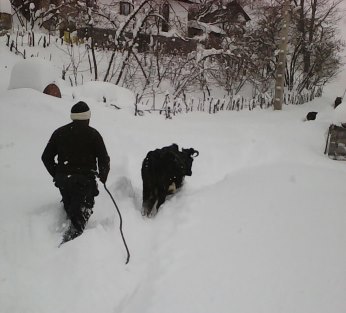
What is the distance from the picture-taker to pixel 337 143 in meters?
8.64

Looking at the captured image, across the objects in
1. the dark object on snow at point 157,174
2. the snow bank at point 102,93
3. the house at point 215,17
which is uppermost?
the house at point 215,17

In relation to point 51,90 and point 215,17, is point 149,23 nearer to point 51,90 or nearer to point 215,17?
point 215,17

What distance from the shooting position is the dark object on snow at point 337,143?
28.1 ft

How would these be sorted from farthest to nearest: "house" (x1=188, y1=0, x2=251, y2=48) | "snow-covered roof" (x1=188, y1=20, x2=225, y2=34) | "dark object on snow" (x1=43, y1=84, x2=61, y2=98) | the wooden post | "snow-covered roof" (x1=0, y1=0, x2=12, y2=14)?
"house" (x1=188, y1=0, x2=251, y2=48) → "snow-covered roof" (x1=188, y1=20, x2=225, y2=34) → "snow-covered roof" (x1=0, y1=0, x2=12, y2=14) → the wooden post → "dark object on snow" (x1=43, y1=84, x2=61, y2=98)

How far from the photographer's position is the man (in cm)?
407

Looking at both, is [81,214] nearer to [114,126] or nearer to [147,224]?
[147,224]

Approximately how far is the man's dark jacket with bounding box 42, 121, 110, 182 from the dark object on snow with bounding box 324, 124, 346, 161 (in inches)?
250

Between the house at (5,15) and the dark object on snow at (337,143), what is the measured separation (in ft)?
46.0

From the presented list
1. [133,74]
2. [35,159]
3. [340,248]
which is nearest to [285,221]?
[340,248]

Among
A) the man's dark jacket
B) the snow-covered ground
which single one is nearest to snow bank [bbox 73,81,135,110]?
the snow-covered ground

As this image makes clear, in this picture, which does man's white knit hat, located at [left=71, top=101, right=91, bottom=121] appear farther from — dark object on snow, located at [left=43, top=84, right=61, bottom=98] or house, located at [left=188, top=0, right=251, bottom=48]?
house, located at [left=188, top=0, right=251, bottom=48]

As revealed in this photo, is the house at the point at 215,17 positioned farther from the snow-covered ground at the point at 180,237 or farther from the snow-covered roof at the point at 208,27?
the snow-covered ground at the point at 180,237

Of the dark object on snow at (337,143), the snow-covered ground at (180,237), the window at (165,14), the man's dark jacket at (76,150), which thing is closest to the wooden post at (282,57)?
the window at (165,14)

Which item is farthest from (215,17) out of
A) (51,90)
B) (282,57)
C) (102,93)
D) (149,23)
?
(51,90)
